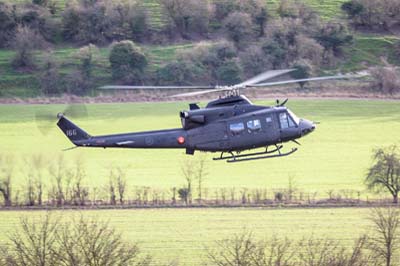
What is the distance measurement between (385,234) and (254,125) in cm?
1709

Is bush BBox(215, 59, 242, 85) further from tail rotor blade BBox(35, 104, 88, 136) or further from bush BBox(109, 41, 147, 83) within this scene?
tail rotor blade BBox(35, 104, 88, 136)

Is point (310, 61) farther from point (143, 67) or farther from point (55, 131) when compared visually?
point (55, 131)

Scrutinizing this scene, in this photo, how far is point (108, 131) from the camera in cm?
8200

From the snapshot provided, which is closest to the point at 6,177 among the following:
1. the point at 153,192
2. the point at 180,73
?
the point at 153,192

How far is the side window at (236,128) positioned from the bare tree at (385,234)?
14166mm

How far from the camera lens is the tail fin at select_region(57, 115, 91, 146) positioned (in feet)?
160

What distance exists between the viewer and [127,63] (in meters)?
98.9

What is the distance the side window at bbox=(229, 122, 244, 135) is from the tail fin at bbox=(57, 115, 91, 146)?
4865 millimetres

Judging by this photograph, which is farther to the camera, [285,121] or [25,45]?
[25,45]

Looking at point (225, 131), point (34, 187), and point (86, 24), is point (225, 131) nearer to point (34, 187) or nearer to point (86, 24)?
point (34, 187)

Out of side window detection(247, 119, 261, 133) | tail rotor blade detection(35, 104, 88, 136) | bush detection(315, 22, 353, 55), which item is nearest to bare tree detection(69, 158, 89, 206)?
tail rotor blade detection(35, 104, 88, 136)

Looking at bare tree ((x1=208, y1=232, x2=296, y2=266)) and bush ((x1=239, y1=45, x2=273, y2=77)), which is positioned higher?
bush ((x1=239, y1=45, x2=273, y2=77))

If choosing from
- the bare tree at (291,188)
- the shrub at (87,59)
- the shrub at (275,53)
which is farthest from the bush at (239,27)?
the bare tree at (291,188)

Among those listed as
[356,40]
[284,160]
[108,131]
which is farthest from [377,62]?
[108,131]
